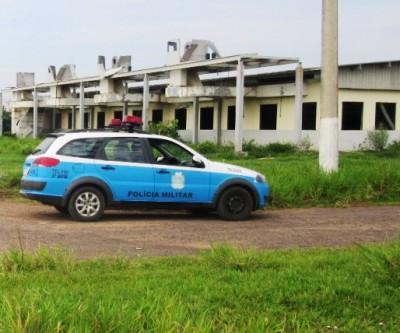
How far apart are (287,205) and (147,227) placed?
4.16m

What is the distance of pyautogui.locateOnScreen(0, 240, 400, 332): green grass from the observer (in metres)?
4.31

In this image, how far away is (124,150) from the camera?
39.2 ft

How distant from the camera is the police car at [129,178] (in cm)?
1138

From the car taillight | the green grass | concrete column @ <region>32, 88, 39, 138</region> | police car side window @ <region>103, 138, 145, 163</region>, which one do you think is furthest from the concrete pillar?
the green grass

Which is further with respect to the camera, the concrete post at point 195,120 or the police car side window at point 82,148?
the concrete post at point 195,120

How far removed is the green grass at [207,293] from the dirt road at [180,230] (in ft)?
3.83

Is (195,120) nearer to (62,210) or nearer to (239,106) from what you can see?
(239,106)

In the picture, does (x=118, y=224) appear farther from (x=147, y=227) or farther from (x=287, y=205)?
(x=287, y=205)

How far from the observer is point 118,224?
1127cm

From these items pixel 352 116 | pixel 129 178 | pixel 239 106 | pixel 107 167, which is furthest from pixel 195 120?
pixel 107 167

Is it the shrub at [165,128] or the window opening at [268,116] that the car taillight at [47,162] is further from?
the window opening at [268,116]

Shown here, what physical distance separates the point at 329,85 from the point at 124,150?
6.22 m

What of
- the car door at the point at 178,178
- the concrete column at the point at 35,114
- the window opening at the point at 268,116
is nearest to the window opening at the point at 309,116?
the window opening at the point at 268,116

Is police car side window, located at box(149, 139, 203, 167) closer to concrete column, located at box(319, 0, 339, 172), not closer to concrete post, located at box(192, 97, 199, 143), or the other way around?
concrete column, located at box(319, 0, 339, 172)
